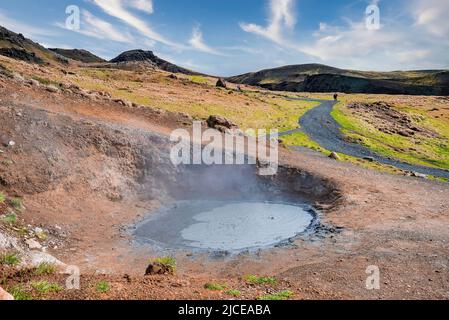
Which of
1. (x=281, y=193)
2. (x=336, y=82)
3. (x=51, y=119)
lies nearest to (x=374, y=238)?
(x=281, y=193)

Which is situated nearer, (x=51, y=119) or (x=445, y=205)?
(x=445, y=205)

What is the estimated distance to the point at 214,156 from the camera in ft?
105

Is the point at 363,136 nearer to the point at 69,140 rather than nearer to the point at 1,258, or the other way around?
the point at 69,140

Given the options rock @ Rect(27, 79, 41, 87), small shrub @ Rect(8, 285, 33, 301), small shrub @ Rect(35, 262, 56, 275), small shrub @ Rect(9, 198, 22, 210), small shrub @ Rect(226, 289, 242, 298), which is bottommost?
small shrub @ Rect(226, 289, 242, 298)

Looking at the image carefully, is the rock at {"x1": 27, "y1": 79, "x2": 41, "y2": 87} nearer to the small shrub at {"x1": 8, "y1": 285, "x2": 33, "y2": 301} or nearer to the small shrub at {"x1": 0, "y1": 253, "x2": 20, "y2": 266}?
the small shrub at {"x1": 0, "y1": 253, "x2": 20, "y2": 266}

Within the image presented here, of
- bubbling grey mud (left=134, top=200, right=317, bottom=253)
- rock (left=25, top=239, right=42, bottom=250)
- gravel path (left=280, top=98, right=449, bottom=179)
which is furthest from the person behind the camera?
gravel path (left=280, top=98, right=449, bottom=179)

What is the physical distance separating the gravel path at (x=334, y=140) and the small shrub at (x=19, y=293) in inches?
1621

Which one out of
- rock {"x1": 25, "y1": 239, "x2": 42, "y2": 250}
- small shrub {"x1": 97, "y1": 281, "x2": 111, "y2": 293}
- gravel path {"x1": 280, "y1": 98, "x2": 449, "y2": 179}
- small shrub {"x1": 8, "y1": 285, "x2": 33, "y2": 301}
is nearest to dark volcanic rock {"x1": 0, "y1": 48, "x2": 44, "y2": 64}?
gravel path {"x1": 280, "y1": 98, "x2": 449, "y2": 179}

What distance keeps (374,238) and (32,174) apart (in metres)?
19.9

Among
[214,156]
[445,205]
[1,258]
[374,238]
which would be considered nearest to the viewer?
[1,258]

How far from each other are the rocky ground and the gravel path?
12503 mm

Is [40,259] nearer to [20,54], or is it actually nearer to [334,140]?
[334,140]

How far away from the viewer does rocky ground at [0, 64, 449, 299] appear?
14.4 meters

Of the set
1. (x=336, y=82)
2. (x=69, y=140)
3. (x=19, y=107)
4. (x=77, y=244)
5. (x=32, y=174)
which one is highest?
(x=336, y=82)
